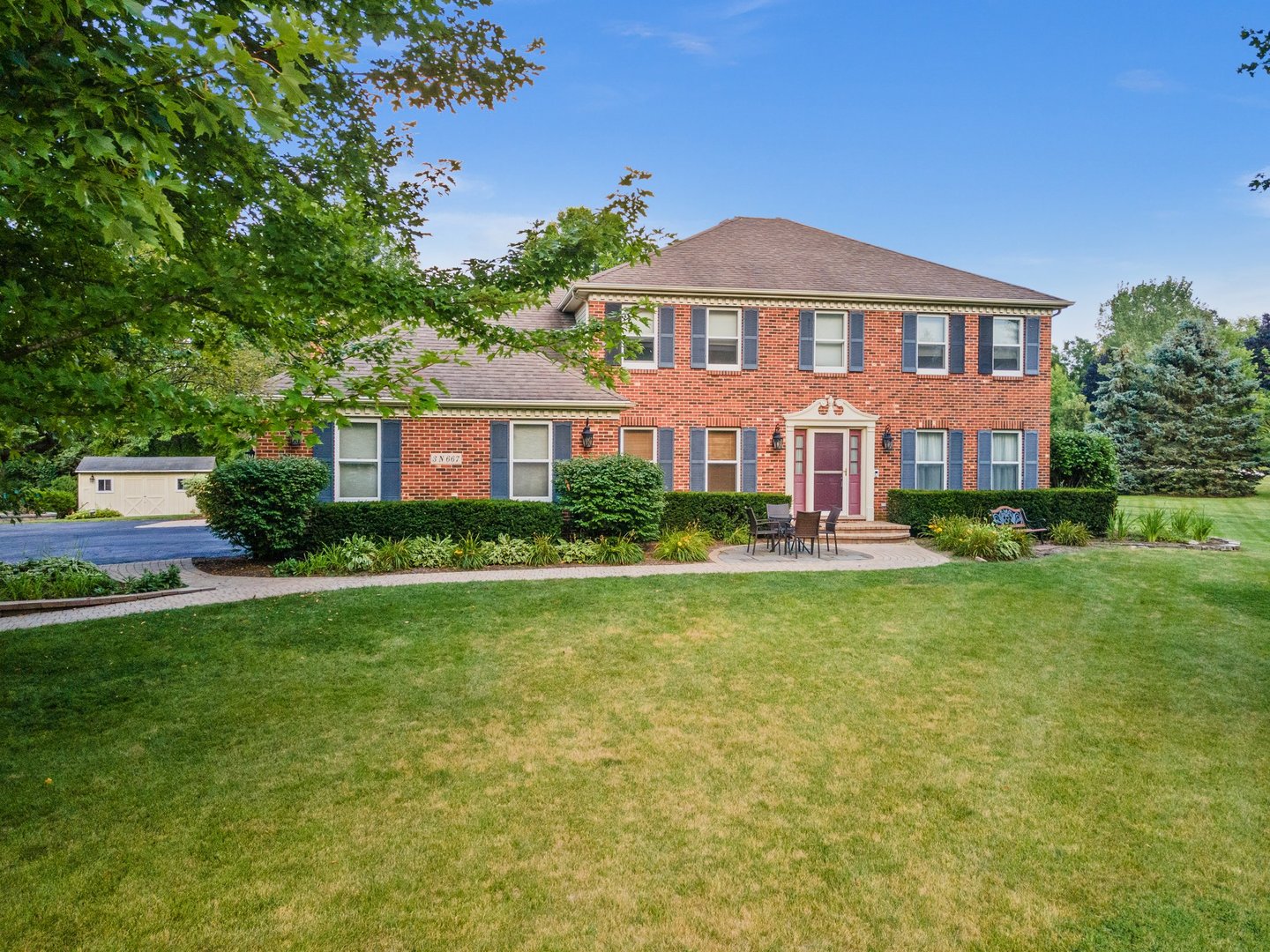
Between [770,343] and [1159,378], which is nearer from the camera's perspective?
[770,343]

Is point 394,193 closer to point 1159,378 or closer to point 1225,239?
point 1159,378

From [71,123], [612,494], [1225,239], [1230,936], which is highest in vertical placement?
[1225,239]

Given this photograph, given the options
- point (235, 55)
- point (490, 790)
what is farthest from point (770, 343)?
point (235, 55)

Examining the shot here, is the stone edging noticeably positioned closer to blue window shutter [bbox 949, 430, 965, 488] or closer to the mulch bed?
the mulch bed

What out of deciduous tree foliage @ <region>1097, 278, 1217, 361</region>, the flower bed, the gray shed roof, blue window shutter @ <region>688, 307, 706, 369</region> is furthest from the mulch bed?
deciduous tree foliage @ <region>1097, 278, 1217, 361</region>

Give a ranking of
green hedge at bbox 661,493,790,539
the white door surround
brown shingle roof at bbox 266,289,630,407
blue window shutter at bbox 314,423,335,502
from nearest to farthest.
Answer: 1. blue window shutter at bbox 314,423,335,502
2. brown shingle roof at bbox 266,289,630,407
3. green hedge at bbox 661,493,790,539
4. the white door surround

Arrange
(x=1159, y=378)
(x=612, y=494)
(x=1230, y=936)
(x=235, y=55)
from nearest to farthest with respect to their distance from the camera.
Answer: (x=235, y=55) → (x=1230, y=936) → (x=612, y=494) → (x=1159, y=378)

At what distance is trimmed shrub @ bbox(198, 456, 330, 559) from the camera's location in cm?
1228

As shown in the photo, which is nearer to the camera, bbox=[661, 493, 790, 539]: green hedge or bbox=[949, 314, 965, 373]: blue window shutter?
bbox=[661, 493, 790, 539]: green hedge

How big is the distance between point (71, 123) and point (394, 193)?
23.7 feet

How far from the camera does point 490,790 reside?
4406 millimetres

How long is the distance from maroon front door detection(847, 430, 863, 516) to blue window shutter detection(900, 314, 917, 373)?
212 cm

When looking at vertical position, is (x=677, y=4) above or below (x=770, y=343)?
above

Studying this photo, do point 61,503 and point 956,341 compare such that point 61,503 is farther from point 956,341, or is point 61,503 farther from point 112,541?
point 956,341
